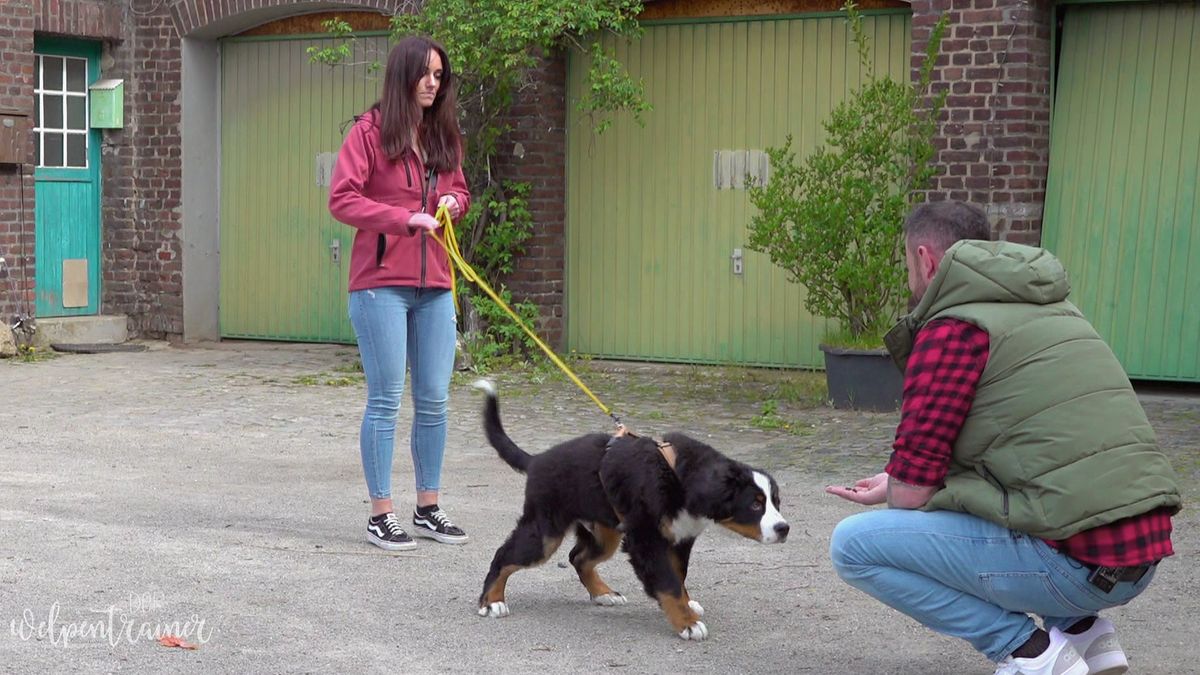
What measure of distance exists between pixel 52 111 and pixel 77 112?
31 cm

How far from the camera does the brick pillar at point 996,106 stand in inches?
432

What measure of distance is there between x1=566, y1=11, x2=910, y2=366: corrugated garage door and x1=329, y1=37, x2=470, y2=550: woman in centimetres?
579

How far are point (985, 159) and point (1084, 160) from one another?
28.4 inches

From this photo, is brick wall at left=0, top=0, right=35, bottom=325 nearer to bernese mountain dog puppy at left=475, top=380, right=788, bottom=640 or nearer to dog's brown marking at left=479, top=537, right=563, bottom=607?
dog's brown marking at left=479, top=537, right=563, bottom=607

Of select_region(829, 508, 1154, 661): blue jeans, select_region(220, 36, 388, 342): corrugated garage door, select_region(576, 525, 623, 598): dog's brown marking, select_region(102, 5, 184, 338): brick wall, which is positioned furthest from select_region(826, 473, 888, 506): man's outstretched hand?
select_region(102, 5, 184, 338): brick wall

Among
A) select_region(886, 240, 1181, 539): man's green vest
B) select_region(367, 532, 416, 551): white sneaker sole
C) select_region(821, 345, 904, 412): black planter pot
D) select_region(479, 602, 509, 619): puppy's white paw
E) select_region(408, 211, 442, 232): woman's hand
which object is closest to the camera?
select_region(886, 240, 1181, 539): man's green vest

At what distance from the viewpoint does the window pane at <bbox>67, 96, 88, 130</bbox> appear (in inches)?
579

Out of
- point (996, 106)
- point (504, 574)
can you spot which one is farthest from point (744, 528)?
point (996, 106)

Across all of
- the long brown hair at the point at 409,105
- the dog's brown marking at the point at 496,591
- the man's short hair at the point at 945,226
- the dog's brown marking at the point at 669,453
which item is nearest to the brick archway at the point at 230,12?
the long brown hair at the point at 409,105

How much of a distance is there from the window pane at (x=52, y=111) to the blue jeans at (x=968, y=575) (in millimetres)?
11543

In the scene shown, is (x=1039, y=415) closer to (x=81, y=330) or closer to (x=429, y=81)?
(x=429, y=81)

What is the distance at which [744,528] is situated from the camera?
511cm

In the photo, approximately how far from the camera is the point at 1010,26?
10930mm

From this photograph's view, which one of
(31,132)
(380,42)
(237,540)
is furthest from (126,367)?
(237,540)
